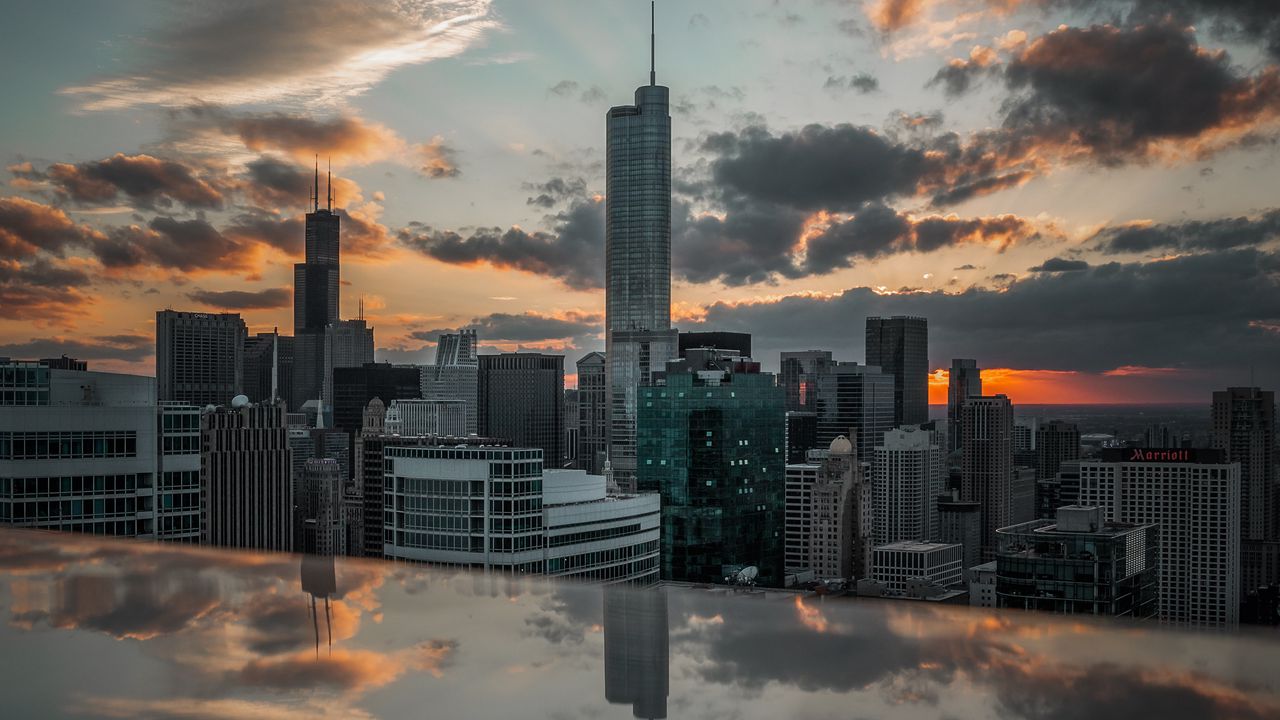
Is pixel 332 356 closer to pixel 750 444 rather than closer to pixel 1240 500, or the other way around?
pixel 750 444

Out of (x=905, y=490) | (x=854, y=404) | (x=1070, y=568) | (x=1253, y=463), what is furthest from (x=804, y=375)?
(x=1070, y=568)

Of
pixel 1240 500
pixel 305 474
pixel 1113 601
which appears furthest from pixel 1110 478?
pixel 305 474

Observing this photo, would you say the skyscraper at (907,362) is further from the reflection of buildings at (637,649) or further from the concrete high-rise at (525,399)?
the reflection of buildings at (637,649)

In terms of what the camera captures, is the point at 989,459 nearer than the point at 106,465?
No

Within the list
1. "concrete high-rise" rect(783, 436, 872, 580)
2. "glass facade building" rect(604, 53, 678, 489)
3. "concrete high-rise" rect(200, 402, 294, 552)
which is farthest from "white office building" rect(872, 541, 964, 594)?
"glass facade building" rect(604, 53, 678, 489)

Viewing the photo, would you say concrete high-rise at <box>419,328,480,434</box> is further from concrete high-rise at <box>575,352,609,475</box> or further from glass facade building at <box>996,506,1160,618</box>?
glass facade building at <box>996,506,1160,618</box>

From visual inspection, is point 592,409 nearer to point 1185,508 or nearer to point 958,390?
point 958,390
